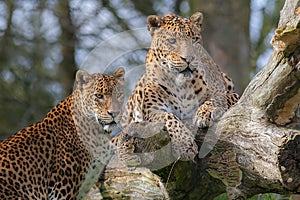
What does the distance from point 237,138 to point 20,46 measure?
8811 mm

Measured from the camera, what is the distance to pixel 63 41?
50.6 feet

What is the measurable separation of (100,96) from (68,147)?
2.48 ft

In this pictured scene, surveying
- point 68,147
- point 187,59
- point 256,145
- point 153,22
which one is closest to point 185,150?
point 256,145

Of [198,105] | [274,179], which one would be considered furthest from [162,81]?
[274,179]

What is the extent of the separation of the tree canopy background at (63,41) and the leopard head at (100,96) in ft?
15.9

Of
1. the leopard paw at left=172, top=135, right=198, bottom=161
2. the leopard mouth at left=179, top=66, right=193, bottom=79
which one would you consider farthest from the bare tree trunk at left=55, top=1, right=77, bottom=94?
the leopard paw at left=172, top=135, right=198, bottom=161

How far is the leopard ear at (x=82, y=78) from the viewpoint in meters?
9.34

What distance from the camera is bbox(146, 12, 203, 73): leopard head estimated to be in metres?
8.06

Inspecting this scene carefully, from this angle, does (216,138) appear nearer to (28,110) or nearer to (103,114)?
(103,114)

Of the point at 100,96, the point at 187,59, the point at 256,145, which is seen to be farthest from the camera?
the point at 100,96

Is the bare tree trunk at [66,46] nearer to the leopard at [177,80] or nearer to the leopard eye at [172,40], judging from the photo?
the leopard at [177,80]

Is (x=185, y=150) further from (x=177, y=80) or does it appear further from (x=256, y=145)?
(x=177, y=80)

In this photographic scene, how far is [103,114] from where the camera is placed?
8.95 metres

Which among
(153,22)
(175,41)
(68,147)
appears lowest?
(68,147)
